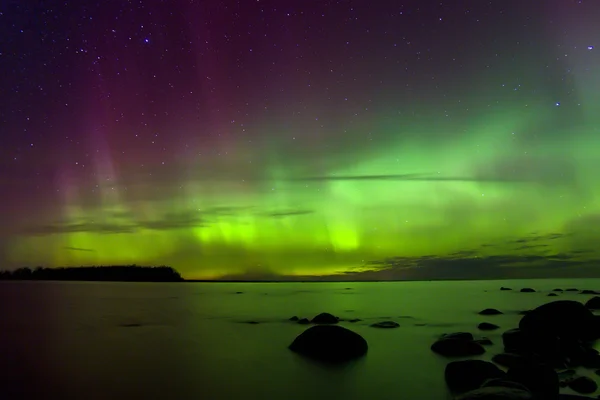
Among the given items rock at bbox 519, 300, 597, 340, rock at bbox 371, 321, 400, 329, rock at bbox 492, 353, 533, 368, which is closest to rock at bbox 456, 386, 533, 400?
rock at bbox 492, 353, 533, 368

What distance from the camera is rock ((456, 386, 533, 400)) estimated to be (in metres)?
6.75

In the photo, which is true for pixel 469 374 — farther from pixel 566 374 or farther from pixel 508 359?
pixel 566 374

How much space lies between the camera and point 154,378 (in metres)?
12.3

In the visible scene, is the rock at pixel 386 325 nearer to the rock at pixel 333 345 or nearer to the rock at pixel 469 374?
the rock at pixel 333 345

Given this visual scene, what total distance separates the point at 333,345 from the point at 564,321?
8.14m

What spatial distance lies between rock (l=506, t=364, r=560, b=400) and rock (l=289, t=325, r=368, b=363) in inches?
227

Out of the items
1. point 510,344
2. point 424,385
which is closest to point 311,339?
point 424,385

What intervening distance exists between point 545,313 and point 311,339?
8.12 m

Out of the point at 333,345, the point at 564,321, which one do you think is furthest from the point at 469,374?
the point at 564,321

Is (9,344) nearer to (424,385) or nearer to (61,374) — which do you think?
(61,374)

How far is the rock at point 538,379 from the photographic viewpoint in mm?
8258

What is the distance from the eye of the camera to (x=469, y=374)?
9805 millimetres

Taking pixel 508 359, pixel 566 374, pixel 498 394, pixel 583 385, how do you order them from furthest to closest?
pixel 508 359, pixel 566 374, pixel 583 385, pixel 498 394

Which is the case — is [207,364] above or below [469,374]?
below
